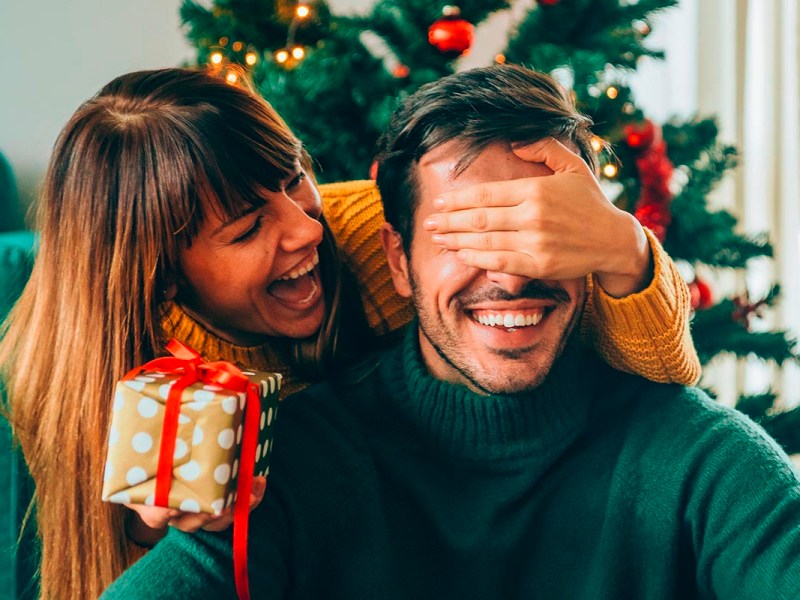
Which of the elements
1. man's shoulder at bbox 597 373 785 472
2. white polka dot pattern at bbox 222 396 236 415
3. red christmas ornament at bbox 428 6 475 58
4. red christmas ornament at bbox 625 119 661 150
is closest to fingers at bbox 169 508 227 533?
white polka dot pattern at bbox 222 396 236 415

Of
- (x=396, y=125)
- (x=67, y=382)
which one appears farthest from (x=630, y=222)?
(x=67, y=382)

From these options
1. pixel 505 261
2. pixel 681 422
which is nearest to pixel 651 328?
pixel 681 422

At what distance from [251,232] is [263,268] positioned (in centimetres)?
5

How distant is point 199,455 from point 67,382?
402 millimetres

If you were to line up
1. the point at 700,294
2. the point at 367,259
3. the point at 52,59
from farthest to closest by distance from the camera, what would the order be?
the point at 52,59
the point at 700,294
the point at 367,259

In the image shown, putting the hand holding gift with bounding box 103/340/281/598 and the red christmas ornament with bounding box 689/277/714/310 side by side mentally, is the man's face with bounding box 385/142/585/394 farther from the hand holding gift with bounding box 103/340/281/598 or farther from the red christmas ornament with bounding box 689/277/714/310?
the red christmas ornament with bounding box 689/277/714/310

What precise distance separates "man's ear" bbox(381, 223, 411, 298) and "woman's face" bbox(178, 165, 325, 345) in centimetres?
10

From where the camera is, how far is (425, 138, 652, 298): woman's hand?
2.98 ft

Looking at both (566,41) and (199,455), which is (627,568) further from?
(566,41)

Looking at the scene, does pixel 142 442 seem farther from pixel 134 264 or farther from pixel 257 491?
pixel 134 264

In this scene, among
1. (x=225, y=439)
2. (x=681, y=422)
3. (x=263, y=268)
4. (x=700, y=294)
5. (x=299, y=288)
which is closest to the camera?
(x=225, y=439)

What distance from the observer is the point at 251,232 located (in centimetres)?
113

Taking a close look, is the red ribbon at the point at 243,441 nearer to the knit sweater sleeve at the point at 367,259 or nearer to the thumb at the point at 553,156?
the thumb at the point at 553,156

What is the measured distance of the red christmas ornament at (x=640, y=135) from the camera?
4.94 ft
